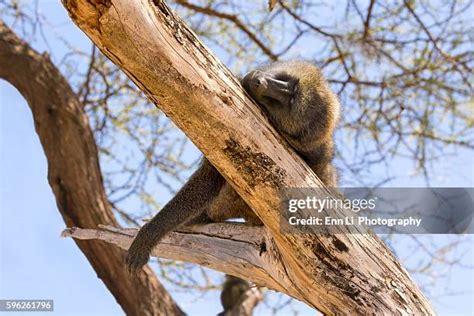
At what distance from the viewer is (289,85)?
294cm

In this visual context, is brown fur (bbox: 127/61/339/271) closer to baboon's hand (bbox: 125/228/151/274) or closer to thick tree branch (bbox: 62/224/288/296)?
baboon's hand (bbox: 125/228/151/274)

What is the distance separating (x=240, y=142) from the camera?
2.57 metres

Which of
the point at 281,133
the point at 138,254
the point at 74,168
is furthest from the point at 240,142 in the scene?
the point at 74,168

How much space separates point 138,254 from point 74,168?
1.67m

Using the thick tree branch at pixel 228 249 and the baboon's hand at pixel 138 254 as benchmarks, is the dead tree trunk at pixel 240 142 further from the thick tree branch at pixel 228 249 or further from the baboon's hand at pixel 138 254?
the baboon's hand at pixel 138 254

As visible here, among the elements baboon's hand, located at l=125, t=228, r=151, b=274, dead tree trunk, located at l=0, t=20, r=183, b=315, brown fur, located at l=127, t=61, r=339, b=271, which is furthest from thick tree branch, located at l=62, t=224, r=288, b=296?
dead tree trunk, located at l=0, t=20, r=183, b=315

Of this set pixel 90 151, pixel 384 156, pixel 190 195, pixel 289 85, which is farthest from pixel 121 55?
pixel 384 156

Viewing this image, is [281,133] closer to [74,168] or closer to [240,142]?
[240,142]

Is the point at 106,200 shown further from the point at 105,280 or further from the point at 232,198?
the point at 232,198

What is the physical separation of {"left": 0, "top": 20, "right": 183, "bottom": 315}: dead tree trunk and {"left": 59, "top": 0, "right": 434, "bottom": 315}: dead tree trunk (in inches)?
79.8

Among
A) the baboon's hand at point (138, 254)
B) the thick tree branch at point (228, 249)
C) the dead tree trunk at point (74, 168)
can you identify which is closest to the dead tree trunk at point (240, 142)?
the thick tree branch at point (228, 249)

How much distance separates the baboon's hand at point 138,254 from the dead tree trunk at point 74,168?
1.45 m

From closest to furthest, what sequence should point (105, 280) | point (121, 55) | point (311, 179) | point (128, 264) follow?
point (121, 55) → point (311, 179) → point (128, 264) → point (105, 280)

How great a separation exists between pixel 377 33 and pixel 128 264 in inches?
115
